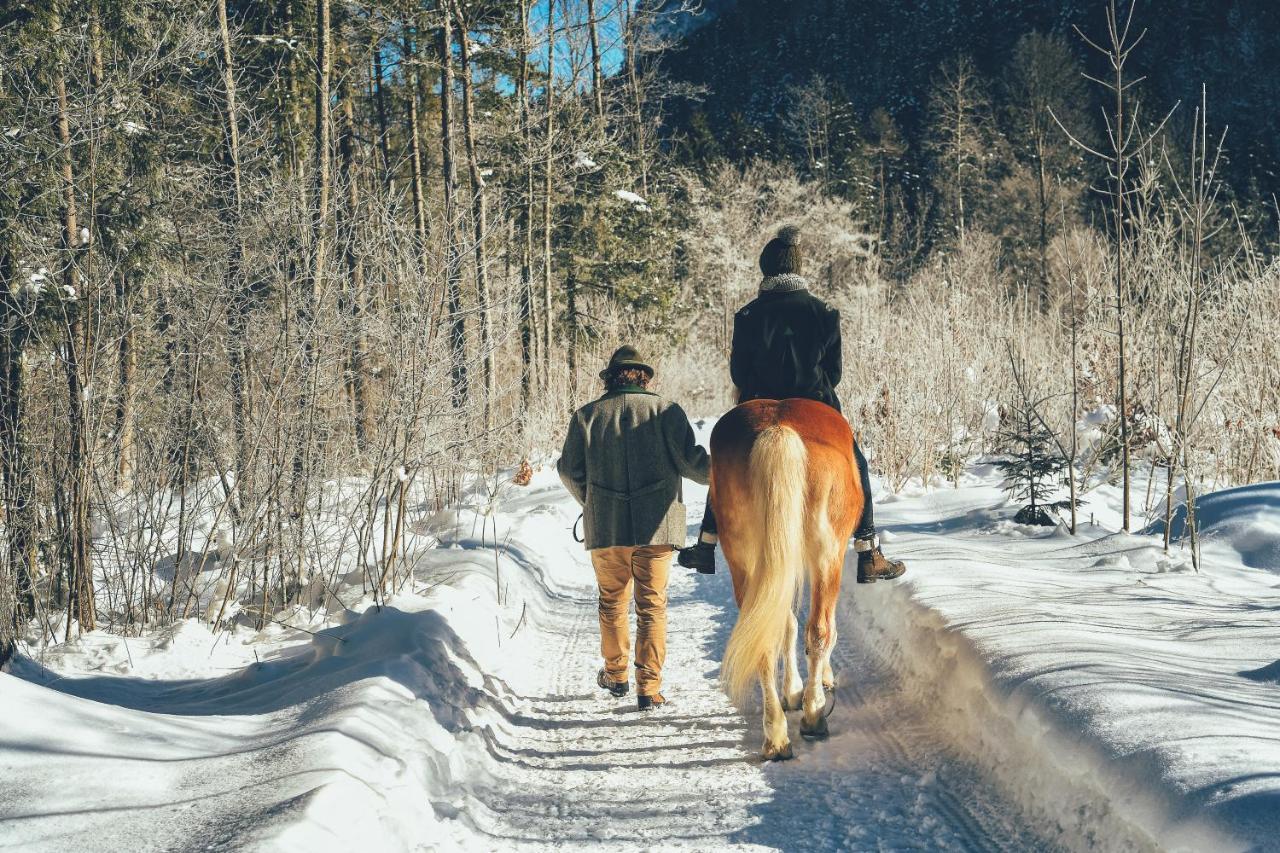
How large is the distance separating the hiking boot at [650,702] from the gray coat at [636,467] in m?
0.83

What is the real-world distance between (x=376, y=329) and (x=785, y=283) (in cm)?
345

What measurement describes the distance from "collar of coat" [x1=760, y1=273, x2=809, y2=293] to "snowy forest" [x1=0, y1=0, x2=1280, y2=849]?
2.14 meters

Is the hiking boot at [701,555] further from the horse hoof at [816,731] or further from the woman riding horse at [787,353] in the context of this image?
the horse hoof at [816,731]

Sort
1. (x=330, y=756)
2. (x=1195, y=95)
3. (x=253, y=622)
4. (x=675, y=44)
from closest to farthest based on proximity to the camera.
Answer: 1. (x=330, y=756)
2. (x=253, y=622)
3. (x=675, y=44)
4. (x=1195, y=95)

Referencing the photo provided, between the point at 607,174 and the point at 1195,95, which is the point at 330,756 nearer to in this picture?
the point at 607,174

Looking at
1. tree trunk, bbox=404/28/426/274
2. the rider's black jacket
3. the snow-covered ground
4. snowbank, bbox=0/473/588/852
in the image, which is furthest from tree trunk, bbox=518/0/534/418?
the rider's black jacket

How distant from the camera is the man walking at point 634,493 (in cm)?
549

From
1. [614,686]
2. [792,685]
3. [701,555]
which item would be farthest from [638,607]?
[792,685]

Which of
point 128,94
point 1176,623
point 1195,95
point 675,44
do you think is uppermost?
point 1195,95

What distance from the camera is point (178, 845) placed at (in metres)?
A: 2.95

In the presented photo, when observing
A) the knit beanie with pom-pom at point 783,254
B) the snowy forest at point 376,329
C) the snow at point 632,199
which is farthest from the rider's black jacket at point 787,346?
the snow at point 632,199

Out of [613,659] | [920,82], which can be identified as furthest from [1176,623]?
[920,82]

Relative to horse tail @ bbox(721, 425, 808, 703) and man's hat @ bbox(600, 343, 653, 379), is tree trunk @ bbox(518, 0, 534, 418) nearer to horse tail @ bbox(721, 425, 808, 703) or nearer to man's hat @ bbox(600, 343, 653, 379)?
man's hat @ bbox(600, 343, 653, 379)

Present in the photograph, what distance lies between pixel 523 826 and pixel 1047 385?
1391 centimetres
